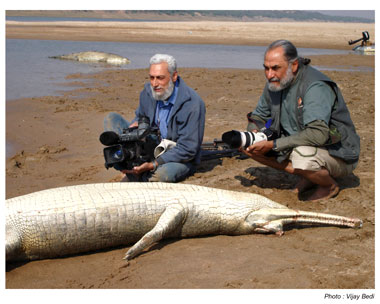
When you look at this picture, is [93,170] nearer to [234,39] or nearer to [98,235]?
[98,235]

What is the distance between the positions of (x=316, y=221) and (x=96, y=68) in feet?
43.7

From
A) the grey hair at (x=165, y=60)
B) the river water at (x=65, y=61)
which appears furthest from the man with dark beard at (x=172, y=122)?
the river water at (x=65, y=61)

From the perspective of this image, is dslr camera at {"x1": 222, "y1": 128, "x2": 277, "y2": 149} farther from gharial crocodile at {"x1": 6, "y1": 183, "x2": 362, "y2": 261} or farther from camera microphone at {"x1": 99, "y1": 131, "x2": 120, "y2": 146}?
camera microphone at {"x1": 99, "y1": 131, "x2": 120, "y2": 146}

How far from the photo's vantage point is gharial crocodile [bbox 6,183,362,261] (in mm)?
3785

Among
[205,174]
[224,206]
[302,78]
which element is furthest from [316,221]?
[205,174]

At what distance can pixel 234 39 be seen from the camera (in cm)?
3062

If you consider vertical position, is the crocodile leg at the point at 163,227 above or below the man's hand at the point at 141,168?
below

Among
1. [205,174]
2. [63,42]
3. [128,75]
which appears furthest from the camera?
[63,42]

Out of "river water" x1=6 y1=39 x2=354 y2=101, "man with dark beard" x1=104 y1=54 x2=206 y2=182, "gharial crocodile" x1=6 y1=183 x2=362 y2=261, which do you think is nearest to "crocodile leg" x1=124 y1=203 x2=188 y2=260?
"gharial crocodile" x1=6 y1=183 x2=362 y2=261

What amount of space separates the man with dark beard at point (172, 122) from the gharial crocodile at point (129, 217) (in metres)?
0.68

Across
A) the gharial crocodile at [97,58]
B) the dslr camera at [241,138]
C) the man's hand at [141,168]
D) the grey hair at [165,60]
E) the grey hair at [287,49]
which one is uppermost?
the grey hair at [287,49]

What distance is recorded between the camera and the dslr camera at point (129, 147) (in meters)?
4.72

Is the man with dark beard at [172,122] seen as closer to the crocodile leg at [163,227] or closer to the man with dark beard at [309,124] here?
the man with dark beard at [309,124]

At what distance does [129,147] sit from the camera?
484 centimetres
